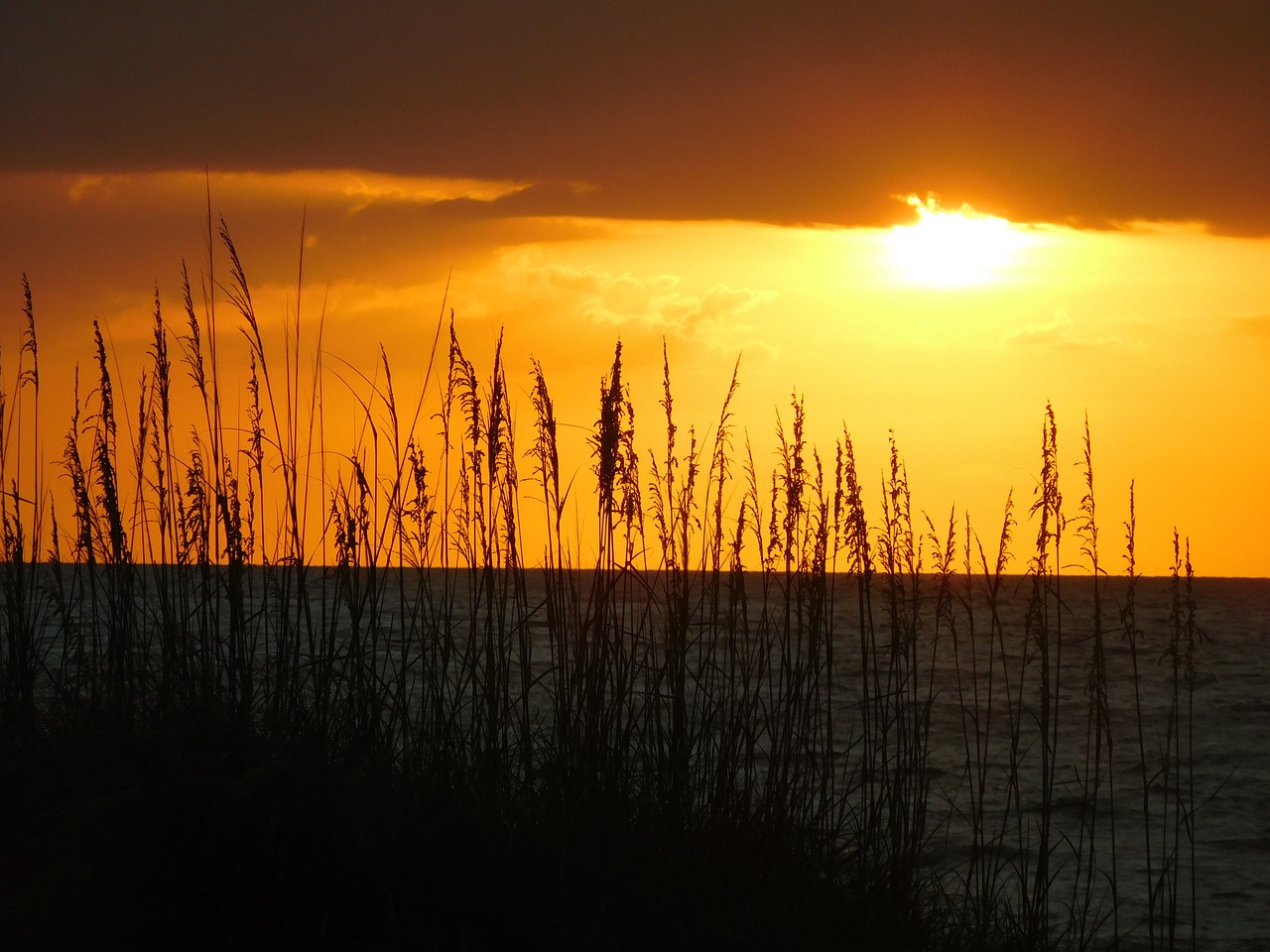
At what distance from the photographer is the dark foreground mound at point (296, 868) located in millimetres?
2615

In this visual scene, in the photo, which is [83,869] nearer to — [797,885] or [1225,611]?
[797,885]

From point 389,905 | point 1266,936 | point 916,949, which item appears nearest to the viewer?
point 389,905

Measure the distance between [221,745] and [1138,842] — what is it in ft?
32.9

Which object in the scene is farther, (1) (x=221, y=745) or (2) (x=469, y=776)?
(2) (x=469, y=776)

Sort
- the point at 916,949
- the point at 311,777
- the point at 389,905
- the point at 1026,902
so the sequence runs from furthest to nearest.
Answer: the point at 1026,902
the point at 916,949
the point at 311,777
the point at 389,905

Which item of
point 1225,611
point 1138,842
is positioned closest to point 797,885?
point 1138,842

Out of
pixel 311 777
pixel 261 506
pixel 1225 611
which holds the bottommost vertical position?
pixel 1225 611

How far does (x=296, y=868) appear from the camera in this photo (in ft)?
8.74

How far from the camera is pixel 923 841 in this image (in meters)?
4.41

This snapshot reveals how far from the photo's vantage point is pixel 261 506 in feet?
13.7

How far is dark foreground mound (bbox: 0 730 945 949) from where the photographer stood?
2.62 metres

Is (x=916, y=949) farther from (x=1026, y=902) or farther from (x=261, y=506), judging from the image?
(x=261, y=506)

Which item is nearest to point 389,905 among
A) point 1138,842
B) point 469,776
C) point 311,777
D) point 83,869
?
point 311,777

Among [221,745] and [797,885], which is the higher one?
[221,745]
